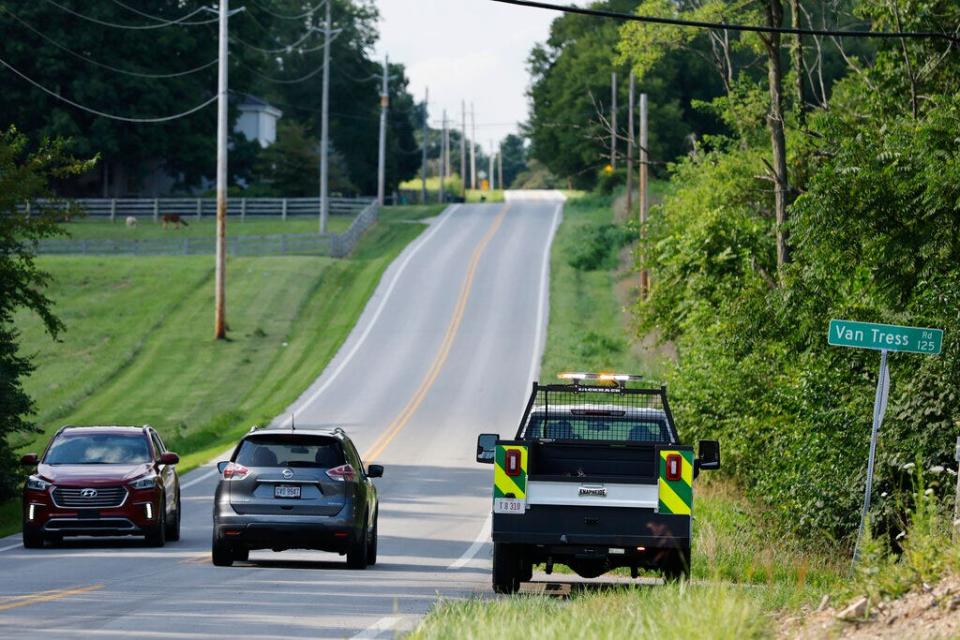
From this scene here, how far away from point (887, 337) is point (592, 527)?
3.93 m

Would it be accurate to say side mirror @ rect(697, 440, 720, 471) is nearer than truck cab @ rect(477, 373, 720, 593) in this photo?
No

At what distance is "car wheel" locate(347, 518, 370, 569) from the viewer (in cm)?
1945

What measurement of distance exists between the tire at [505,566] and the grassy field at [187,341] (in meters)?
22.1

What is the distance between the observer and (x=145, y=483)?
22.9 m

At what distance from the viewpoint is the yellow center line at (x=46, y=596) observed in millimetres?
14930

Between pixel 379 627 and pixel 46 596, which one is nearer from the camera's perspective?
pixel 379 627

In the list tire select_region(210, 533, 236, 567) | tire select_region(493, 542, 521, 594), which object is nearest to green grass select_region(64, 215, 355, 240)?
tire select_region(210, 533, 236, 567)

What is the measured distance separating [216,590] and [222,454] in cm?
2341

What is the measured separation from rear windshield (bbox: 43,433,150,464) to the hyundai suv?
4.67 m

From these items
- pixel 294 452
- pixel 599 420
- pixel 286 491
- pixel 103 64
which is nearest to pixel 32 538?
pixel 294 452

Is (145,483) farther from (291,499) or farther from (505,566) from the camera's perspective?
(505,566)

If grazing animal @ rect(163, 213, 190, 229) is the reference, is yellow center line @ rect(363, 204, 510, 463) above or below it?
below

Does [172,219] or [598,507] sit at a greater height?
[172,219]

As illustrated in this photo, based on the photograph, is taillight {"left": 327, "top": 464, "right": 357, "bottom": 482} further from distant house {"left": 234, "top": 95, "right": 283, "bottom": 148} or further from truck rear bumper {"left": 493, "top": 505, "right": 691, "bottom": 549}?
distant house {"left": 234, "top": 95, "right": 283, "bottom": 148}
